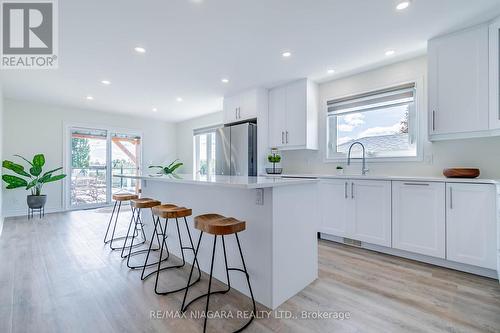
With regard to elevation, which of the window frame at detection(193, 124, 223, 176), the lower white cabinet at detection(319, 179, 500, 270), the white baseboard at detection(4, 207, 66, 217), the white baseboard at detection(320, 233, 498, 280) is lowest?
the white baseboard at detection(320, 233, 498, 280)

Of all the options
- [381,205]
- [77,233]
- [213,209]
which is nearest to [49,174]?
[77,233]

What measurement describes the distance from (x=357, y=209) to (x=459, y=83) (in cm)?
179

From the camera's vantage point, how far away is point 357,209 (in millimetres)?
3084

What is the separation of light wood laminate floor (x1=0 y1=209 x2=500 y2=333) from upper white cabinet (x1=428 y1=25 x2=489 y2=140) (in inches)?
62.0

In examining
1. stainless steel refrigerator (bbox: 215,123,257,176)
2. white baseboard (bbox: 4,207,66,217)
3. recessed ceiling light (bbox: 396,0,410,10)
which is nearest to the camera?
recessed ceiling light (bbox: 396,0,410,10)

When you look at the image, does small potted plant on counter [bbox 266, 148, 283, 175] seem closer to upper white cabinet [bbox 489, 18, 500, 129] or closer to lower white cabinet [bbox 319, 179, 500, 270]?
lower white cabinet [bbox 319, 179, 500, 270]

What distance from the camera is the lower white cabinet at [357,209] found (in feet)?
9.39

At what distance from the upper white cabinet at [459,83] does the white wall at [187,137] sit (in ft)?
16.0

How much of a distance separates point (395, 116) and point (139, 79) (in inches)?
159

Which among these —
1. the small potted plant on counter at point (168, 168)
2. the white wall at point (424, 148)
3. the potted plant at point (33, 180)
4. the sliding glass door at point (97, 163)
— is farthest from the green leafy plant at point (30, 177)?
the white wall at point (424, 148)

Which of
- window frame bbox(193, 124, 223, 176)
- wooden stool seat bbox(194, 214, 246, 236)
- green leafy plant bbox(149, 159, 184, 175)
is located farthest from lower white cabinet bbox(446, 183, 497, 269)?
window frame bbox(193, 124, 223, 176)

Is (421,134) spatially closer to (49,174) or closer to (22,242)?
(22,242)

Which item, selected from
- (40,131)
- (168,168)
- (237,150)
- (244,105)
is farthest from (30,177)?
(244,105)

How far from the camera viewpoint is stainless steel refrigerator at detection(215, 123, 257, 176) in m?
4.24
